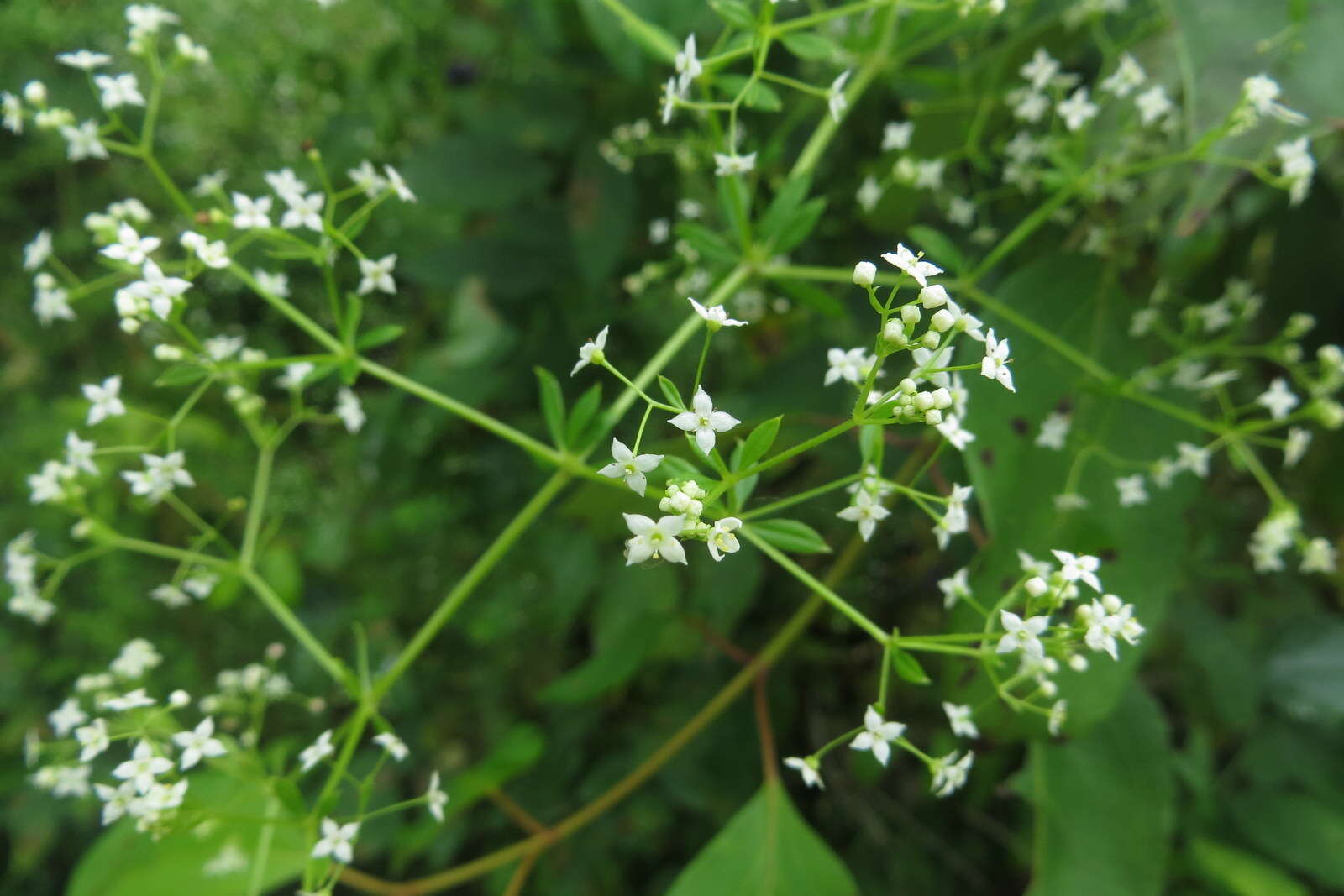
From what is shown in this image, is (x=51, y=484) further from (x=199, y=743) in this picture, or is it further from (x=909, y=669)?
(x=909, y=669)

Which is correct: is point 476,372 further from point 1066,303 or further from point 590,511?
point 1066,303

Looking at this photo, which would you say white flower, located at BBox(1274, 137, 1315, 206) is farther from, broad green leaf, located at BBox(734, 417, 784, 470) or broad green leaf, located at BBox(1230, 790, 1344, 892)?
broad green leaf, located at BBox(1230, 790, 1344, 892)

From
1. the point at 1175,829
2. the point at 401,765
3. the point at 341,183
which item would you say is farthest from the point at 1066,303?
the point at 401,765

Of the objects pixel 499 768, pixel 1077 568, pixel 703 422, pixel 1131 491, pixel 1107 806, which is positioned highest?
pixel 703 422

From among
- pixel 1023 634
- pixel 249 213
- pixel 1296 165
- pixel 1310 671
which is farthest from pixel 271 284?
pixel 1310 671

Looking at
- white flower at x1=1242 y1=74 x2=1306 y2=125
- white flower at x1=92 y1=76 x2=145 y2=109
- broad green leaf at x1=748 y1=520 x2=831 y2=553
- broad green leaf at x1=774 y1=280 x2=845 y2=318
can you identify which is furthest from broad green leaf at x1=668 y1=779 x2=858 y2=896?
white flower at x1=92 y1=76 x2=145 y2=109

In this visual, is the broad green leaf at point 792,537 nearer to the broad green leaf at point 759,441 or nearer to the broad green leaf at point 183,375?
the broad green leaf at point 759,441

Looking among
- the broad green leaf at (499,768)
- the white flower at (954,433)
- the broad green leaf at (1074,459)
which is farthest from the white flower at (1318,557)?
the broad green leaf at (499,768)
